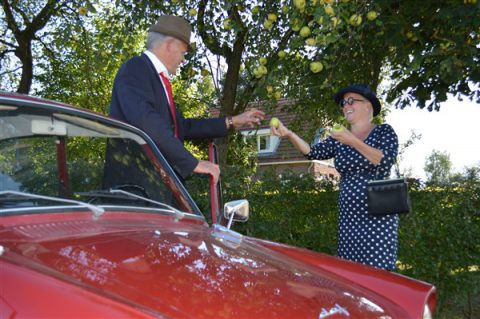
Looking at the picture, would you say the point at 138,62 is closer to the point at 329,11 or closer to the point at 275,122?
the point at 275,122

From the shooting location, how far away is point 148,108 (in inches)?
120

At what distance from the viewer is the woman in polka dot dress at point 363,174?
10.5ft

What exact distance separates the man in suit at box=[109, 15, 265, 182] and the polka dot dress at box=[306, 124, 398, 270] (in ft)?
3.40

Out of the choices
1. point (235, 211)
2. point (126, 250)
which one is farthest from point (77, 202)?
point (235, 211)

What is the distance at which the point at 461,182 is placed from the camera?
5191mm

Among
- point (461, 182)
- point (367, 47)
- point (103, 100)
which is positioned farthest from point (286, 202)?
point (103, 100)

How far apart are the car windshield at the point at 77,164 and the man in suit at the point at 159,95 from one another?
163 mm

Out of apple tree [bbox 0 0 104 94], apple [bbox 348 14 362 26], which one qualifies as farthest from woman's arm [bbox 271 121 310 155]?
apple tree [bbox 0 0 104 94]

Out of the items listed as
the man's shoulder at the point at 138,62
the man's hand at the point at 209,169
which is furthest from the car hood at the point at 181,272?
the man's shoulder at the point at 138,62

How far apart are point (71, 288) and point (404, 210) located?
93.7 inches

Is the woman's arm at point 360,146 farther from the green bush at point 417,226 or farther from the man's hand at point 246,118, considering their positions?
the green bush at point 417,226

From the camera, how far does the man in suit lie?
300cm

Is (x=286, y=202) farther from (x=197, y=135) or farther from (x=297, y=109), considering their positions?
(x=297, y=109)

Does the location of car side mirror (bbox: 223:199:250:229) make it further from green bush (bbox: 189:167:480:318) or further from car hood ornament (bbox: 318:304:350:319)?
green bush (bbox: 189:167:480:318)
